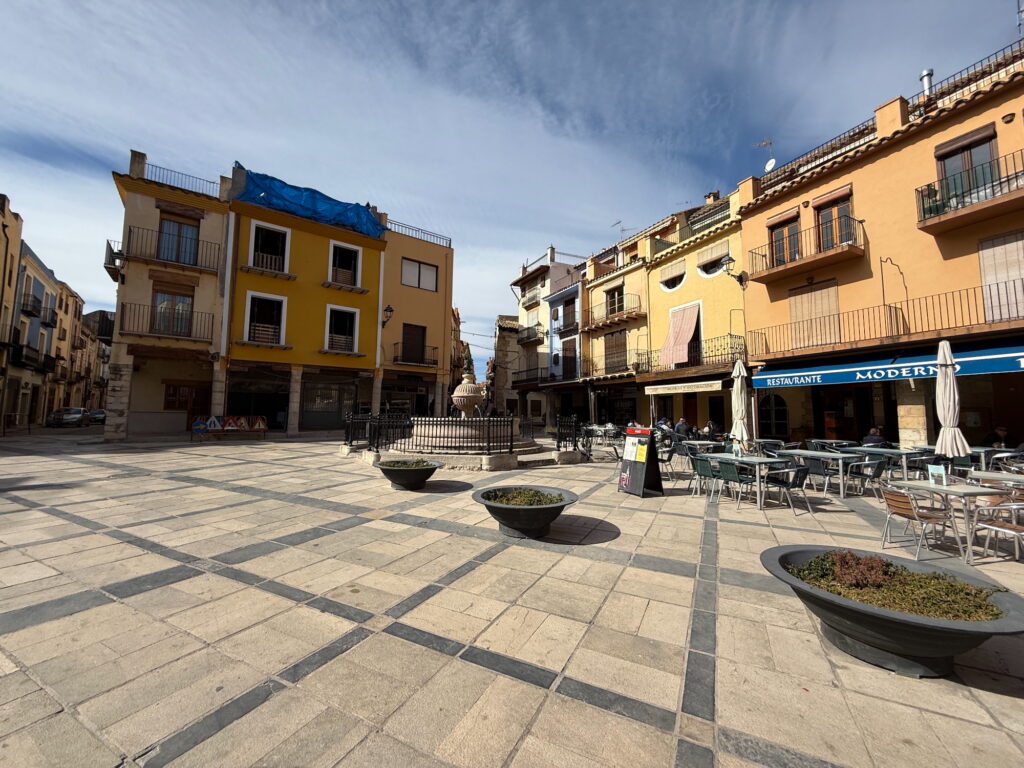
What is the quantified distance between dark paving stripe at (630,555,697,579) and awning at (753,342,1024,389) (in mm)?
10028

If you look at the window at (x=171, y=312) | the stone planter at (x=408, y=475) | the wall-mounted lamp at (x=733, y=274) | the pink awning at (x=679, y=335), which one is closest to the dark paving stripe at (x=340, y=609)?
the stone planter at (x=408, y=475)

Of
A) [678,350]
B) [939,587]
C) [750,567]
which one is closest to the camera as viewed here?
[939,587]

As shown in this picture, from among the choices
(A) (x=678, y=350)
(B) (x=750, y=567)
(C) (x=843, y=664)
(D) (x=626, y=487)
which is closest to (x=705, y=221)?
(A) (x=678, y=350)

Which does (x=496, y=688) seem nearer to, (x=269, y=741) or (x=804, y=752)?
(x=269, y=741)

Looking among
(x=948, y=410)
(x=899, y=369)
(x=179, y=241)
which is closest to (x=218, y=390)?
(x=179, y=241)

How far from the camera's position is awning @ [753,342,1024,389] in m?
9.32

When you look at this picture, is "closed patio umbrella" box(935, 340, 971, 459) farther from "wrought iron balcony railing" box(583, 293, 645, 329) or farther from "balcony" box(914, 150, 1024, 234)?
"wrought iron balcony railing" box(583, 293, 645, 329)

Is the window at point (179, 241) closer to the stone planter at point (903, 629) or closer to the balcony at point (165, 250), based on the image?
the balcony at point (165, 250)

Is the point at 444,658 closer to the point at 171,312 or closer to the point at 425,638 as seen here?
the point at 425,638

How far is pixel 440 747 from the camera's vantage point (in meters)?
1.92

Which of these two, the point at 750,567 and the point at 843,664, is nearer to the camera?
the point at 843,664

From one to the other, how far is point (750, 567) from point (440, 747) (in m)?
3.50

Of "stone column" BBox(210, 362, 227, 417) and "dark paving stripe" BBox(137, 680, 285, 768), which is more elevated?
"stone column" BBox(210, 362, 227, 417)

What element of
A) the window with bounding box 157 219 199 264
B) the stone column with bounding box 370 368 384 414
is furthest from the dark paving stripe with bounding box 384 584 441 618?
the window with bounding box 157 219 199 264
